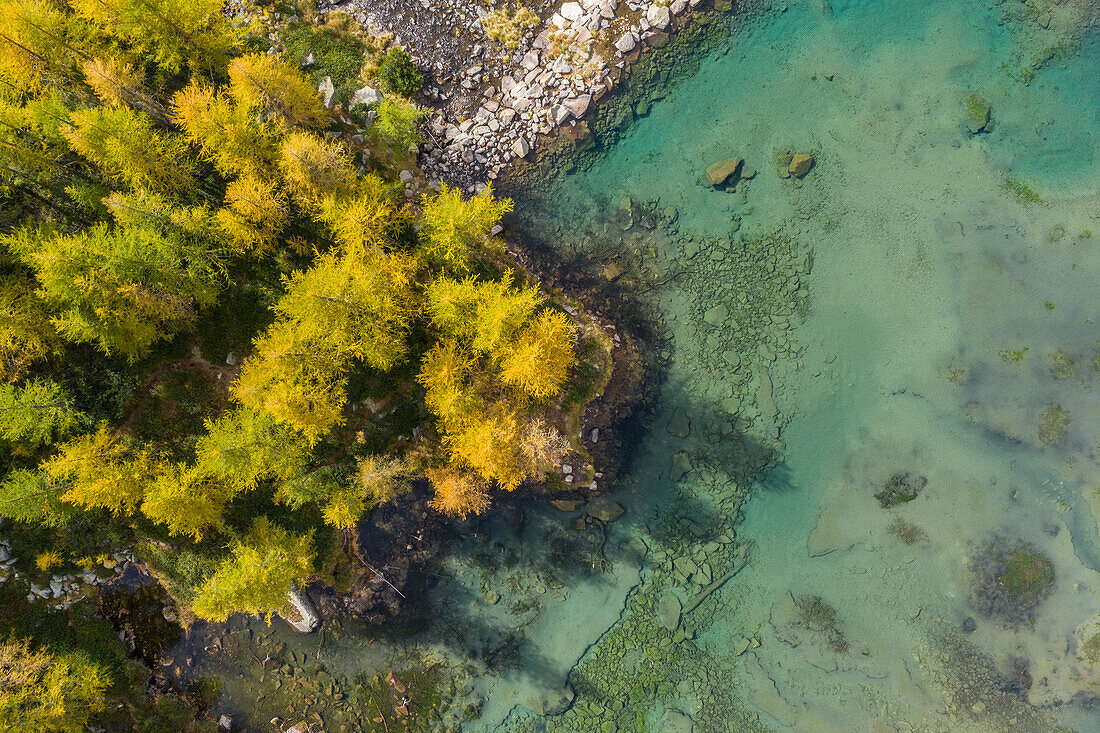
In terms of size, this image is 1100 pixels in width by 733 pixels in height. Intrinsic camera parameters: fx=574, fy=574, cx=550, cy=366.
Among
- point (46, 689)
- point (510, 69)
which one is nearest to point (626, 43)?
point (510, 69)

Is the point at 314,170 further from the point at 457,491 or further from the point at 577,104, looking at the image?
the point at 457,491

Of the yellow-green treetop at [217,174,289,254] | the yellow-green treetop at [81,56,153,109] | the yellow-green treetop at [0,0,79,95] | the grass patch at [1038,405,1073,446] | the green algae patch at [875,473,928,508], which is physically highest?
the yellow-green treetop at [0,0,79,95]

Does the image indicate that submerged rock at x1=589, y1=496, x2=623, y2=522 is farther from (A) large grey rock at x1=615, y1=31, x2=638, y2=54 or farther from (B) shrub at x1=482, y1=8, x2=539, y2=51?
(B) shrub at x1=482, y1=8, x2=539, y2=51

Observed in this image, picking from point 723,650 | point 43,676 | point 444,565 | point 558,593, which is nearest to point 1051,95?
point 723,650

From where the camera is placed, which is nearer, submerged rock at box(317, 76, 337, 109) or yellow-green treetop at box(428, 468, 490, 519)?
yellow-green treetop at box(428, 468, 490, 519)

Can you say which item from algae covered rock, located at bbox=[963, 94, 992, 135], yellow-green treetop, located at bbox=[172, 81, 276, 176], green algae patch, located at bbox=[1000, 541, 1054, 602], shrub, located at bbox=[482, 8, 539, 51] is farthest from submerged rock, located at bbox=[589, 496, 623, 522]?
algae covered rock, located at bbox=[963, 94, 992, 135]

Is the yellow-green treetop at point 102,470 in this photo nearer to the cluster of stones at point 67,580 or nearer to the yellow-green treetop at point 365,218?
the cluster of stones at point 67,580
